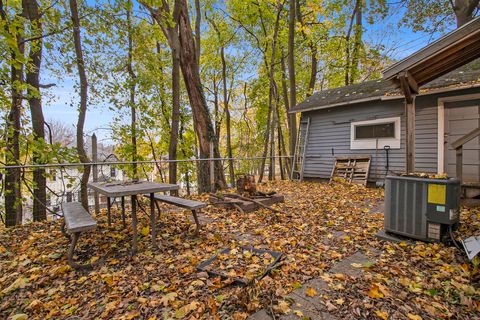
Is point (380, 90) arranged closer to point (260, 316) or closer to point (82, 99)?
point (260, 316)

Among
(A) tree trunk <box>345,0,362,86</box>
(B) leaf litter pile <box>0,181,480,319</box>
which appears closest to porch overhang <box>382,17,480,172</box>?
(B) leaf litter pile <box>0,181,480,319</box>

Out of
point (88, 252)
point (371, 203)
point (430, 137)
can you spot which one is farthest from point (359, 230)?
point (430, 137)

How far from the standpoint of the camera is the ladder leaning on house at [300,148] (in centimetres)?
942

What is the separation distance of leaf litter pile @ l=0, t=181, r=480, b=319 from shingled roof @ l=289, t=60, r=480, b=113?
3.00 metres

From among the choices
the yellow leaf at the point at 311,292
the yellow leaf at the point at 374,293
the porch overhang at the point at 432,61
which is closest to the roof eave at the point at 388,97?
the porch overhang at the point at 432,61

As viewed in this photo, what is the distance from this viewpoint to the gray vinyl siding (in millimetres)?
6602

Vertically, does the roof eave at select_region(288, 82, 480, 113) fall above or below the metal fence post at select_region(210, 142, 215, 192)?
above

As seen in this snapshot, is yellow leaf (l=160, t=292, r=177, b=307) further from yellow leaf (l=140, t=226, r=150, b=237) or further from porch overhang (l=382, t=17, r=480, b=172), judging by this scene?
porch overhang (l=382, t=17, r=480, b=172)

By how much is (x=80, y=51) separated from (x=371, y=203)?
28.1 feet

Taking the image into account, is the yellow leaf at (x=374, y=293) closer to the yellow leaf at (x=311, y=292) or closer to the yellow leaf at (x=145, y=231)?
the yellow leaf at (x=311, y=292)

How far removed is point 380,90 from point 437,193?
5.61 meters

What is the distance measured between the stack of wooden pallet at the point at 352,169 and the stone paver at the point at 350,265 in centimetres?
550

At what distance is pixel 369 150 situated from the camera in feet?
25.5

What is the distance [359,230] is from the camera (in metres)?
3.66
